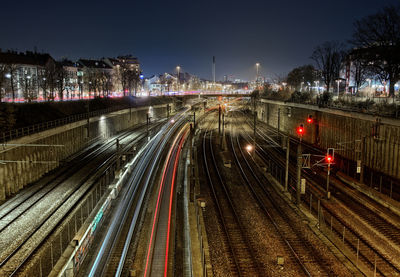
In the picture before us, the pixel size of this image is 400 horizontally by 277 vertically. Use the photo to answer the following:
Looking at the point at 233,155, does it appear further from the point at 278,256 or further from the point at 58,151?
the point at 278,256

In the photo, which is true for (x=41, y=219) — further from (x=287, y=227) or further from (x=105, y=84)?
(x=105, y=84)

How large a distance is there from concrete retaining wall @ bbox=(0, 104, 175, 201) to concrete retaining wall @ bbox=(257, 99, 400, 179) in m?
24.7

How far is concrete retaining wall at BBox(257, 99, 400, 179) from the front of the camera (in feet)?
93.5

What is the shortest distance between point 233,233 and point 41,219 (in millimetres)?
12706

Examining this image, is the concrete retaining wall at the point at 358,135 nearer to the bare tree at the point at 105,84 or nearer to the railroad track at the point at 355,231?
the railroad track at the point at 355,231

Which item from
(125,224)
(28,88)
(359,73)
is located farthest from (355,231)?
(28,88)

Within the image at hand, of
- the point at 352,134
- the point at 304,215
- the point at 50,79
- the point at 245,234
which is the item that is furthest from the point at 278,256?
the point at 50,79

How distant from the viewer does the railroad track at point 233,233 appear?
15.8 m

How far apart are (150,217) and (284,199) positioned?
9.60m

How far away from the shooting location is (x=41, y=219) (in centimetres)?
2272

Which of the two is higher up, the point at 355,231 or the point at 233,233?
the point at 355,231

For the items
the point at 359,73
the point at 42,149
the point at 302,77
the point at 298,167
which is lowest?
the point at 42,149

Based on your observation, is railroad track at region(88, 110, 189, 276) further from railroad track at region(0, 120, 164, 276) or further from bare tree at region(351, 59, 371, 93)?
bare tree at region(351, 59, 371, 93)

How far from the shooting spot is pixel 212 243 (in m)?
18.2
